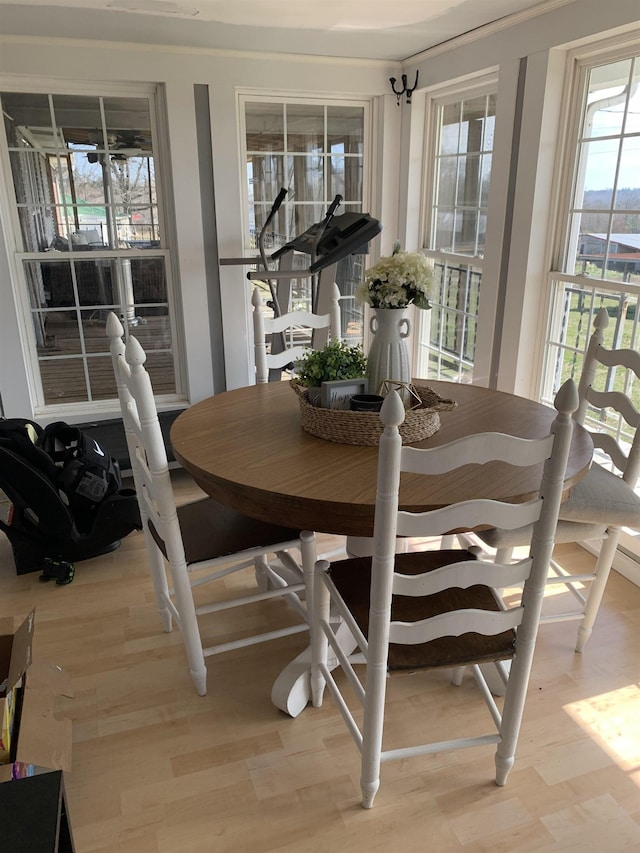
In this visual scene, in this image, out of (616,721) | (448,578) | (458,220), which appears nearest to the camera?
(448,578)

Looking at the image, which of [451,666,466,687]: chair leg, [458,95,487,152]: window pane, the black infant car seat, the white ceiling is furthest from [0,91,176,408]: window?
[451,666,466,687]: chair leg

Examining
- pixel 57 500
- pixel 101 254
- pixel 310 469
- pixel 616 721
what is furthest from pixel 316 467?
pixel 101 254

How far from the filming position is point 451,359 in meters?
3.82

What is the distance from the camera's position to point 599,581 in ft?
6.79

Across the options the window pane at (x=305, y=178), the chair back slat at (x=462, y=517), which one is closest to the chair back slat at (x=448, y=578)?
the chair back slat at (x=462, y=517)

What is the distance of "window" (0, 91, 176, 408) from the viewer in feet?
11.1

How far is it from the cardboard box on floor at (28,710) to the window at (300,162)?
2807mm

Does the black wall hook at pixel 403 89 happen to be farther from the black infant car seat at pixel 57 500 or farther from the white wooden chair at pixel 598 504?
the black infant car seat at pixel 57 500

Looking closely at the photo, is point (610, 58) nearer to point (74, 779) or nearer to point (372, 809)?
point (372, 809)

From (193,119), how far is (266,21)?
787mm

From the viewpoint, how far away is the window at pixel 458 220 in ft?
11.0

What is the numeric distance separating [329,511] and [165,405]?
2.67m

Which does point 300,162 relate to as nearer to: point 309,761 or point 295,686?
point 295,686

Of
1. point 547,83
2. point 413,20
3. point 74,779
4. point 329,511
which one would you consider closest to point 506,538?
point 329,511
